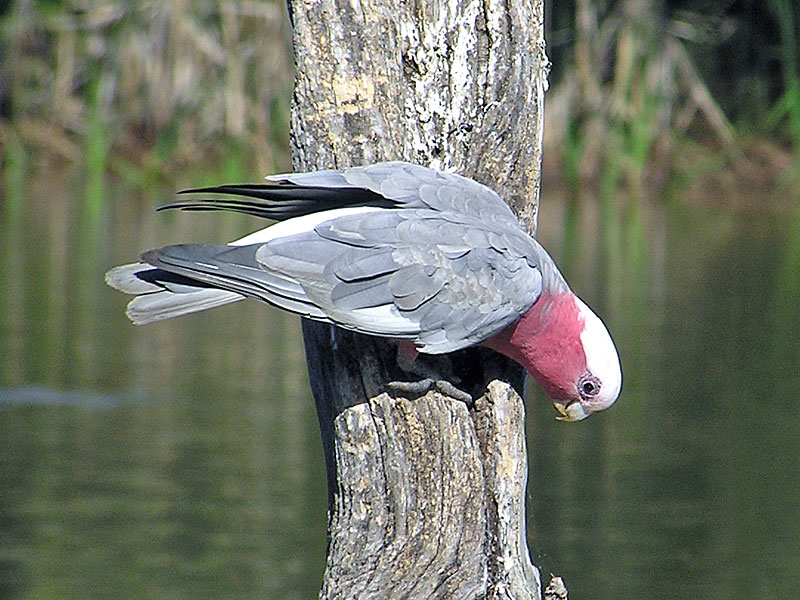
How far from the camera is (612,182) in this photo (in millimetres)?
10906

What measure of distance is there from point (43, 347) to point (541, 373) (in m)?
4.19

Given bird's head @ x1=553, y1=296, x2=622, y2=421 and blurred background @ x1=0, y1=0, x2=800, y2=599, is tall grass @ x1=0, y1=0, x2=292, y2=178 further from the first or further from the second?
bird's head @ x1=553, y1=296, x2=622, y2=421

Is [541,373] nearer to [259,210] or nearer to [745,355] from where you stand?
[259,210]

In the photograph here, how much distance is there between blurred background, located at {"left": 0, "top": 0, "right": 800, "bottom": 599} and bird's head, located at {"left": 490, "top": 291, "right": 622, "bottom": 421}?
5.48 feet

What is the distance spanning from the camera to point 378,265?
2.19 meters

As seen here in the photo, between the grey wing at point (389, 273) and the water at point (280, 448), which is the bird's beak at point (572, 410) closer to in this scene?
the grey wing at point (389, 273)

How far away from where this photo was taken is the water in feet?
13.3

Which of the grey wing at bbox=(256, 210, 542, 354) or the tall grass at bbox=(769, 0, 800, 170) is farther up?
the tall grass at bbox=(769, 0, 800, 170)

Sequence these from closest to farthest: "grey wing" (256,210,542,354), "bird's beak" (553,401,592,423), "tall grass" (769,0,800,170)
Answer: "grey wing" (256,210,542,354), "bird's beak" (553,401,592,423), "tall grass" (769,0,800,170)

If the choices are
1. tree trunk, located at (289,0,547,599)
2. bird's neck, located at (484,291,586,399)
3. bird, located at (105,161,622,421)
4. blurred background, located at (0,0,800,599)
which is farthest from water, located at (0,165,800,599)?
bird, located at (105,161,622,421)

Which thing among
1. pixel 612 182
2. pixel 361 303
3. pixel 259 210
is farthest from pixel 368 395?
pixel 612 182

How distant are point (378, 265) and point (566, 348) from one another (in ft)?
1.23

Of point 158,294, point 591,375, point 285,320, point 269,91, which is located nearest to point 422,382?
point 591,375

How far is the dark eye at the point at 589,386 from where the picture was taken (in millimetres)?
2381
